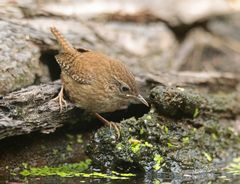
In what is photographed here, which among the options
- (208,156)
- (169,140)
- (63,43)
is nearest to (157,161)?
(169,140)

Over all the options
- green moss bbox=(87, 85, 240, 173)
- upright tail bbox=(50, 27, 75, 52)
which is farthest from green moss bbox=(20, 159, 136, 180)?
upright tail bbox=(50, 27, 75, 52)

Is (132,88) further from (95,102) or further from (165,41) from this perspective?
(165,41)

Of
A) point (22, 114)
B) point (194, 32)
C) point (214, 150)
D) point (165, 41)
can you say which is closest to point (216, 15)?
point (194, 32)

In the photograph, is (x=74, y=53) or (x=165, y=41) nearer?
(x=74, y=53)

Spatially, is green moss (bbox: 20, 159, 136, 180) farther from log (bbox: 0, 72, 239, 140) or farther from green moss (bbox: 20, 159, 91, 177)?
log (bbox: 0, 72, 239, 140)

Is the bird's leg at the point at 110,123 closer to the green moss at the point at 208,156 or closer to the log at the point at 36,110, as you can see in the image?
the log at the point at 36,110

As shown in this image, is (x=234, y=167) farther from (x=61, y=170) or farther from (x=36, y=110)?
(x=36, y=110)

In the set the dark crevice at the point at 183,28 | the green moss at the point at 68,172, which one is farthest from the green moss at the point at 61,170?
the dark crevice at the point at 183,28
